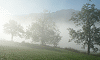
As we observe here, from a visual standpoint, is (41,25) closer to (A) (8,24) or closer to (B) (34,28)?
(B) (34,28)

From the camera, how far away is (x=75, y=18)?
24.7 m

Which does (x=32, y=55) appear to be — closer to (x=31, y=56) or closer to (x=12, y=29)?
(x=31, y=56)

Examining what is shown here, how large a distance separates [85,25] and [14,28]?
45160 mm

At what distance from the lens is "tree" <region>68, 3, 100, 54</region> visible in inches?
855

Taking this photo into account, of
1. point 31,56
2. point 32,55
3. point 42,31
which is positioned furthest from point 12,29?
point 31,56

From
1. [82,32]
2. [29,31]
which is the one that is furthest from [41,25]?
[82,32]

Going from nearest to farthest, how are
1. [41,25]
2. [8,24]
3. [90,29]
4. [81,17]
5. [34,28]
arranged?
[90,29] < [81,17] < [34,28] < [41,25] < [8,24]

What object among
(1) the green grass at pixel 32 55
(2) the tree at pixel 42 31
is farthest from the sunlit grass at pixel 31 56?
(2) the tree at pixel 42 31

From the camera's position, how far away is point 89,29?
2155 cm

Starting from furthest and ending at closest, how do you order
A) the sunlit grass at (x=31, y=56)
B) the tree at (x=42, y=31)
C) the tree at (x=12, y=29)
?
the tree at (x=12, y=29) → the tree at (x=42, y=31) → the sunlit grass at (x=31, y=56)

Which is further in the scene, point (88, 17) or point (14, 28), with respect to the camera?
point (14, 28)

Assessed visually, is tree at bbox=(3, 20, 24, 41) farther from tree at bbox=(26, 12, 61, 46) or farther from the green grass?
the green grass

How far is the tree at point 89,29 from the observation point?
2172 cm

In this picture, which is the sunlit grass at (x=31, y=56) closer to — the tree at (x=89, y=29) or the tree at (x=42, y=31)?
the tree at (x=89, y=29)
